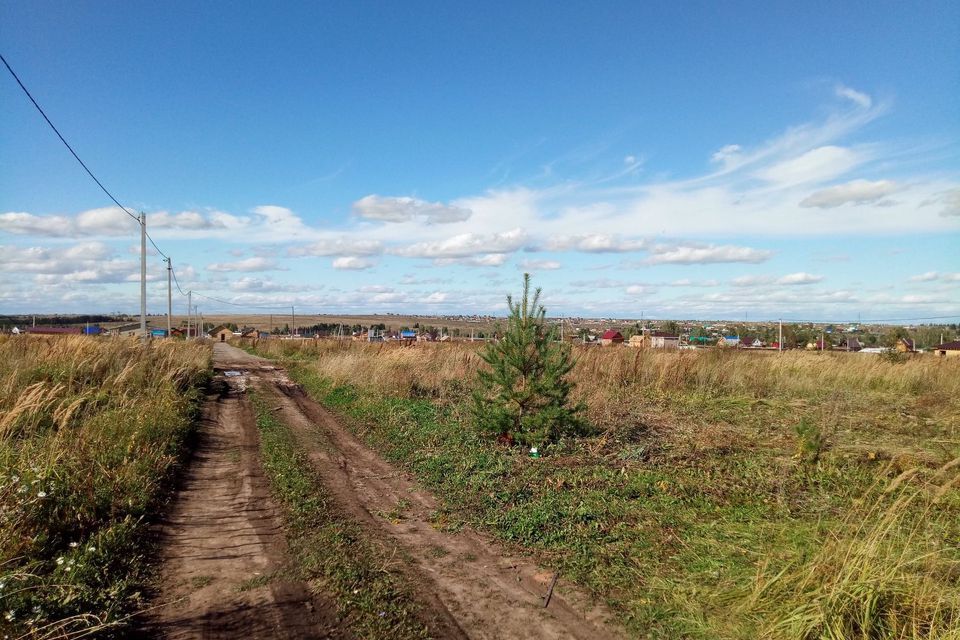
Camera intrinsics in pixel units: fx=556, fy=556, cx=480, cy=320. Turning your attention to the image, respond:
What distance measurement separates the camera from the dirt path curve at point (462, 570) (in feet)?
12.0

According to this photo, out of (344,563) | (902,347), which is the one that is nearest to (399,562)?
(344,563)

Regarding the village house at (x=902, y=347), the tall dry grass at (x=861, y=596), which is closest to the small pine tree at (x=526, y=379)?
the tall dry grass at (x=861, y=596)

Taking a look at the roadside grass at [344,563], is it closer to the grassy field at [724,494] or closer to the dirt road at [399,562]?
the dirt road at [399,562]

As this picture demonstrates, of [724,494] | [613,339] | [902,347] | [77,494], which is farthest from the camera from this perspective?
[613,339]

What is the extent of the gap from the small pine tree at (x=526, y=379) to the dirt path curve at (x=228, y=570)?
373cm

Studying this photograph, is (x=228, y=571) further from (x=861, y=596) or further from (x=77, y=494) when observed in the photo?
(x=861, y=596)

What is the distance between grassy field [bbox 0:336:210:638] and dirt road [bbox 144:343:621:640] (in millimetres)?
410

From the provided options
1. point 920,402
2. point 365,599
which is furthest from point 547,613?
point 920,402

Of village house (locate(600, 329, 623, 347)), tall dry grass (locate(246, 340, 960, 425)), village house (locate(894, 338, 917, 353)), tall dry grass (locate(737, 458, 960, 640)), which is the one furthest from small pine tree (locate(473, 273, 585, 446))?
village house (locate(600, 329, 623, 347))

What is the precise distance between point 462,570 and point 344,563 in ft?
3.11

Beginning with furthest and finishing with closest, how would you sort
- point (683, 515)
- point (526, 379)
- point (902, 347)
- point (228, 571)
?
point (902, 347) → point (526, 379) → point (683, 515) → point (228, 571)

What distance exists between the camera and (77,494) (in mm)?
4969

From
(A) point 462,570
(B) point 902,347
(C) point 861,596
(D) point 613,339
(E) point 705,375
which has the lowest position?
(A) point 462,570

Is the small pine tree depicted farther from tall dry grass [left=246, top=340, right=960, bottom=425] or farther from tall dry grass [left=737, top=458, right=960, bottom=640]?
tall dry grass [left=737, top=458, right=960, bottom=640]
